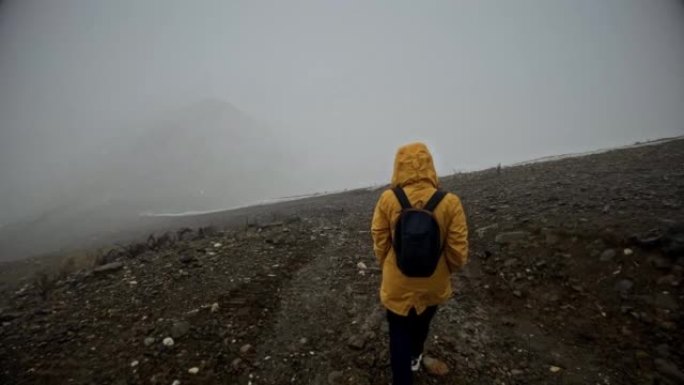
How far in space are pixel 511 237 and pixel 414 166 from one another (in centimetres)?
543

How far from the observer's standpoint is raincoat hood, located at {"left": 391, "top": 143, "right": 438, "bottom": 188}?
12.3 ft

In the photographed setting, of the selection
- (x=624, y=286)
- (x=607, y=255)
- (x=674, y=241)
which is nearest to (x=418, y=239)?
(x=624, y=286)

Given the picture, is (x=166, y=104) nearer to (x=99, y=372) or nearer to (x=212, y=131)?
(x=212, y=131)

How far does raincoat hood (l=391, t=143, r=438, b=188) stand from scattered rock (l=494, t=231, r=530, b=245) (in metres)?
5.01

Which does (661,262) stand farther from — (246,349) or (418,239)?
(246,349)

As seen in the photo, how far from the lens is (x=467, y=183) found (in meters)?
15.7

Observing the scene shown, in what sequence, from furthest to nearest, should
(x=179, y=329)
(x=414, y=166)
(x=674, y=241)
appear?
(x=179, y=329)
(x=674, y=241)
(x=414, y=166)

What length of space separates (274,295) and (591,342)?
18.5ft

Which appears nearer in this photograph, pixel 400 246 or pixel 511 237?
pixel 400 246

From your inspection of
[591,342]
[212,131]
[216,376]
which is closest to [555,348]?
[591,342]

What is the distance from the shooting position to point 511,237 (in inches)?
309

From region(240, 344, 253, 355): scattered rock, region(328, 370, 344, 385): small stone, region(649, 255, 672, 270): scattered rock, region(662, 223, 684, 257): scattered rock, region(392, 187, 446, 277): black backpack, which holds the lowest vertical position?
region(328, 370, 344, 385): small stone

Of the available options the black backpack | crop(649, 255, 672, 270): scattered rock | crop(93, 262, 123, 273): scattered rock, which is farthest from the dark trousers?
crop(93, 262, 123, 273): scattered rock

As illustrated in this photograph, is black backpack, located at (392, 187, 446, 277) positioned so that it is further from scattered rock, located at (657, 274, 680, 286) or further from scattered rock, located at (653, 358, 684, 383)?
scattered rock, located at (657, 274, 680, 286)
